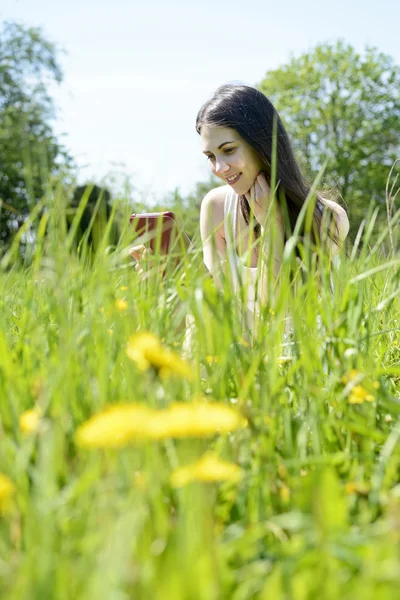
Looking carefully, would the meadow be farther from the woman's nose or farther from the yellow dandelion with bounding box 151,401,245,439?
the woman's nose

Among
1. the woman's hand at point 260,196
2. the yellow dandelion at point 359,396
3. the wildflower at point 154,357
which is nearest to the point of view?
the wildflower at point 154,357

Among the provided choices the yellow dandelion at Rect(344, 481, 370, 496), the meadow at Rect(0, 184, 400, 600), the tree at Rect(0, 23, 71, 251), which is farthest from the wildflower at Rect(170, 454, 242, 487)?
the tree at Rect(0, 23, 71, 251)

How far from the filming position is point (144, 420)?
0.71 m

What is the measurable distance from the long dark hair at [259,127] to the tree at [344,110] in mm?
22639

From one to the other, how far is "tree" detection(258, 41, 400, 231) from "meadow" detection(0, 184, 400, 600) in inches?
987

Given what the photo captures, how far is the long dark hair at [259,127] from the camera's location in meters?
3.60

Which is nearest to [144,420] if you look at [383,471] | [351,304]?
[383,471]

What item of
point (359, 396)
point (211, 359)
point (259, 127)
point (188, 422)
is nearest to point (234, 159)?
point (259, 127)

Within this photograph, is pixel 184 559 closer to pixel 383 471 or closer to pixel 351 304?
pixel 383 471

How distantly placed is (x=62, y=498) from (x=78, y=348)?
1.42ft

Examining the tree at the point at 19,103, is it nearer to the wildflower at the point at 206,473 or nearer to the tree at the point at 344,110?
the tree at the point at 344,110

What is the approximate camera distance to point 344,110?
2680cm

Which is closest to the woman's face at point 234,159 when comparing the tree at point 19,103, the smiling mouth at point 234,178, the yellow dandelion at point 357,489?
the smiling mouth at point 234,178

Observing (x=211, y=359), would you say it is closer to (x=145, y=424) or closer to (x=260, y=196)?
(x=145, y=424)
